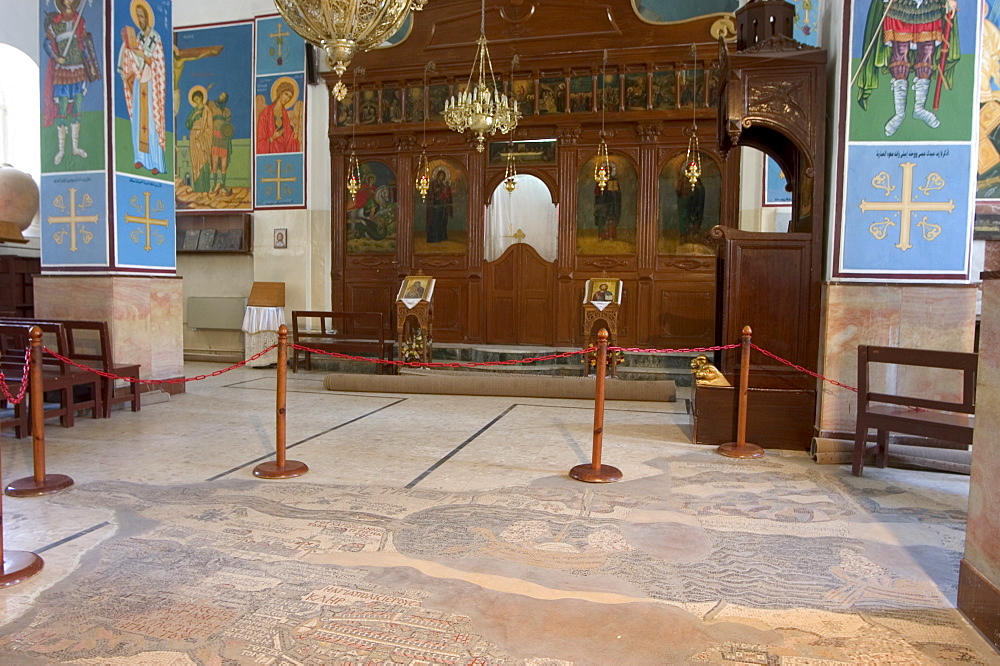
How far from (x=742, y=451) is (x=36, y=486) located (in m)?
5.03

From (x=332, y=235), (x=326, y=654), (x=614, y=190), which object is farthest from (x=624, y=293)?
(x=326, y=654)

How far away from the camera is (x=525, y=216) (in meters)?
13.0

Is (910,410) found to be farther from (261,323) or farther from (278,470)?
(261,323)

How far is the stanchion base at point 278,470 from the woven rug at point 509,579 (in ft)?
0.60

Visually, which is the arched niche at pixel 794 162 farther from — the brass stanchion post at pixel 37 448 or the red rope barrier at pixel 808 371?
the brass stanchion post at pixel 37 448

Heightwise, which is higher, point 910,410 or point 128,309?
point 128,309

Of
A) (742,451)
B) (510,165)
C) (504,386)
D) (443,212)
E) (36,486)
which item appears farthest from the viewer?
(443,212)

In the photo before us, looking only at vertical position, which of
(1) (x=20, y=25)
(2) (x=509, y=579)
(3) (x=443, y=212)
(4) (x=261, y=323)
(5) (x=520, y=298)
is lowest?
(2) (x=509, y=579)

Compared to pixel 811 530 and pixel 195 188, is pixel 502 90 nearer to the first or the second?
pixel 195 188

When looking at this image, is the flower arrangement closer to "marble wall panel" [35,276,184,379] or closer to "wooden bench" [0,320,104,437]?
"marble wall panel" [35,276,184,379]

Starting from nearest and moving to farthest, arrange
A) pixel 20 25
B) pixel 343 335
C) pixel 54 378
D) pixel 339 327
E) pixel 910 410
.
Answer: pixel 910 410
pixel 54 378
pixel 343 335
pixel 339 327
pixel 20 25

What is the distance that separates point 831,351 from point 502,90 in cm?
808

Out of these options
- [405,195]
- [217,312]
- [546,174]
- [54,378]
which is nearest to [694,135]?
[546,174]

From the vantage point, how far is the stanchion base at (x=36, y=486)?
427 cm
